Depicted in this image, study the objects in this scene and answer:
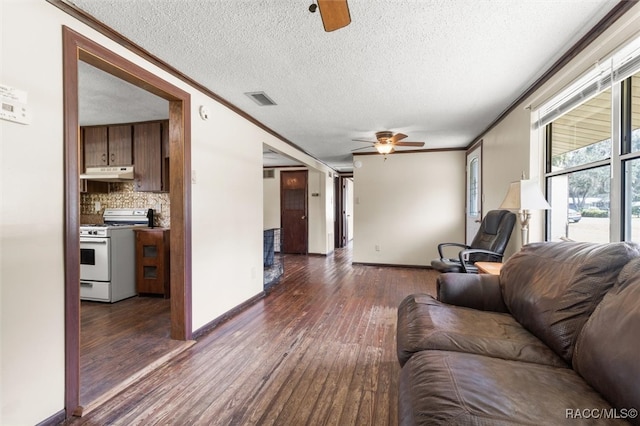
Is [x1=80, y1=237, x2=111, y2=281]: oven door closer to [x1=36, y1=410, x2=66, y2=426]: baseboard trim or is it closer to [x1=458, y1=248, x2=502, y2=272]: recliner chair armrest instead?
[x1=36, y1=410, x2=66, y2=426]: baseboard trim

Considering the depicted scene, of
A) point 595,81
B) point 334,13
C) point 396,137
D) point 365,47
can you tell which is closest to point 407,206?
point 396,137

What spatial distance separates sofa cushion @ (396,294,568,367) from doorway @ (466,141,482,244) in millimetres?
3201

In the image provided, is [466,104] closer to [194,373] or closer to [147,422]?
[194,373]

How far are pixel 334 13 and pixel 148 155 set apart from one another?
3403 mm

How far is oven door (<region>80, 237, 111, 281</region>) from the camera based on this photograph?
11.3 feet

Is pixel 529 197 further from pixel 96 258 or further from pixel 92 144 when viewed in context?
pixel 92 144

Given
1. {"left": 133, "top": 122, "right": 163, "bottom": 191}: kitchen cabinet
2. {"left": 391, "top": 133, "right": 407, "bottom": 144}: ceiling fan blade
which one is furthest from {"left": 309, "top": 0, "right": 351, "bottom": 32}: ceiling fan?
{"left": 133, "top": 122, "right": 163, "bottom": 191}: kitchen cabinet

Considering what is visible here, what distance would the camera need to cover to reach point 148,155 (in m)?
3.83

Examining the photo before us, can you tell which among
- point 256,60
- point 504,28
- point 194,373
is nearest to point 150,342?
point 194,373

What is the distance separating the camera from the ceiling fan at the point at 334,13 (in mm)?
1206

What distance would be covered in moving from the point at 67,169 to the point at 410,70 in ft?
7.83

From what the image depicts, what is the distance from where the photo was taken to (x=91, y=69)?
7.62 ft

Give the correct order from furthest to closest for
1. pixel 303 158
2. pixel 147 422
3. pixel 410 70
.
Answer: pixel 303 158, pixel 410 70, pixel 147 422

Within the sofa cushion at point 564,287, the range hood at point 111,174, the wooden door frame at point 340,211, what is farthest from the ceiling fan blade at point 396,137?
the wooden door frame at point 340,211
